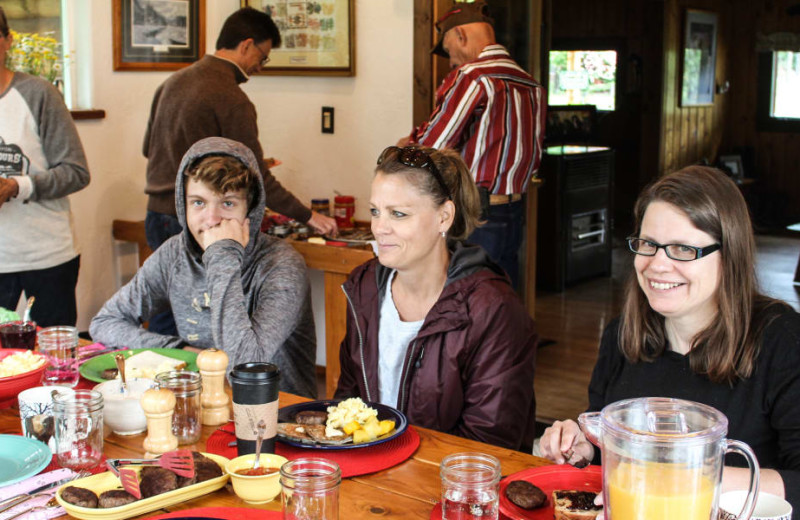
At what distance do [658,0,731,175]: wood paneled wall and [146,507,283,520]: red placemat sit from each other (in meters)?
8.96

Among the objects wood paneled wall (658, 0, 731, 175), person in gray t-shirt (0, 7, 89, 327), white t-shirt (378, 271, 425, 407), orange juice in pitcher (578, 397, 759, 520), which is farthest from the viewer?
wood paneled wall (658, 0, 731, 175)

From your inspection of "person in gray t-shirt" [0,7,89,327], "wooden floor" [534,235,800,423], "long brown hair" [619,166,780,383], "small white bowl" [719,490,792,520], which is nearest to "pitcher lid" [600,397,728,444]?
"small white bowl" [719,490,792,520]

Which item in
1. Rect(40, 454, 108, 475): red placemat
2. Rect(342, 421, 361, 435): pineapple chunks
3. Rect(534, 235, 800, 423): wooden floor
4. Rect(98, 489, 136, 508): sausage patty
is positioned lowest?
Rect(534, 235, 800, 423): wooden floor

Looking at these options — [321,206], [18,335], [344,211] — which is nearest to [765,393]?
[18,335]

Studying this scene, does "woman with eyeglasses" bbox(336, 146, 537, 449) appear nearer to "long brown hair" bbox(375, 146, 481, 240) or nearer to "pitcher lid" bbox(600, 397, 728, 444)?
"long brown hair" bbox(375, 146, 481, 240)

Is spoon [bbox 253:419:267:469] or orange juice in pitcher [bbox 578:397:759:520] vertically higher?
orange juice in pitcher [bbox 578:397:759:520]

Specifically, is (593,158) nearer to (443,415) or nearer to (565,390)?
(565,390)

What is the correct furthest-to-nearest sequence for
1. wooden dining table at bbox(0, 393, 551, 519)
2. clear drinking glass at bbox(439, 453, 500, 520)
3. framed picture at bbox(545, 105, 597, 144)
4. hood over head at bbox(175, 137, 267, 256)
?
framed picture at bbox(545, 105, 597, 144)
hood over head at bbox(175, 137, 267, 256)
wooden dining table at bbox(0, 393, 551, 519)
clear drinking glass at bbox(439, 453, 500, 520)

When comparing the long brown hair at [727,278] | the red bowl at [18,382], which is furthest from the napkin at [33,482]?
the long brown hair at [727,278]

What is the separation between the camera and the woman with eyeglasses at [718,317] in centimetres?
172

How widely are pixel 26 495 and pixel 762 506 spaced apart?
113 centimetres

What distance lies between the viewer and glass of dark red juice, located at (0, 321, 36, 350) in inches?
92.0

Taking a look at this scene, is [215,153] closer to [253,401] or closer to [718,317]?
[253,401]

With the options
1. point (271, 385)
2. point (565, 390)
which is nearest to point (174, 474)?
point (271, 385)
